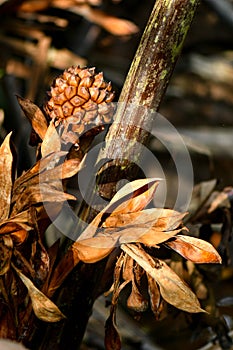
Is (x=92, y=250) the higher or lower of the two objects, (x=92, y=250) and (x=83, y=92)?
the lower

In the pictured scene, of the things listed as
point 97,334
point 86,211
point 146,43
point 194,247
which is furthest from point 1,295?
point 97,334

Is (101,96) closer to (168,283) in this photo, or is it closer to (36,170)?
(36,170)

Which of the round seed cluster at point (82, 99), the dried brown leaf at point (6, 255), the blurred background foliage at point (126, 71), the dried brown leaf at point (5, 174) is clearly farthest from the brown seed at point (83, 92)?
the blurred background foliage at point (126, 71)

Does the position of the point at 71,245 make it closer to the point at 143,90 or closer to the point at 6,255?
the point at 6,255

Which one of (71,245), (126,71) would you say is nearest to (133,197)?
(71,245)

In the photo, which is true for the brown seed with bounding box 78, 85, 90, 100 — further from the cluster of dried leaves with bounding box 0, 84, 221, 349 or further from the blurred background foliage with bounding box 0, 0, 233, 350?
the blurred background foliage with bounding box 0, 0, 233, 350

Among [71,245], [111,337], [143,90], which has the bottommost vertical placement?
[111,337]

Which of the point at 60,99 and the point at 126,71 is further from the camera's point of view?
the point at 126,71
